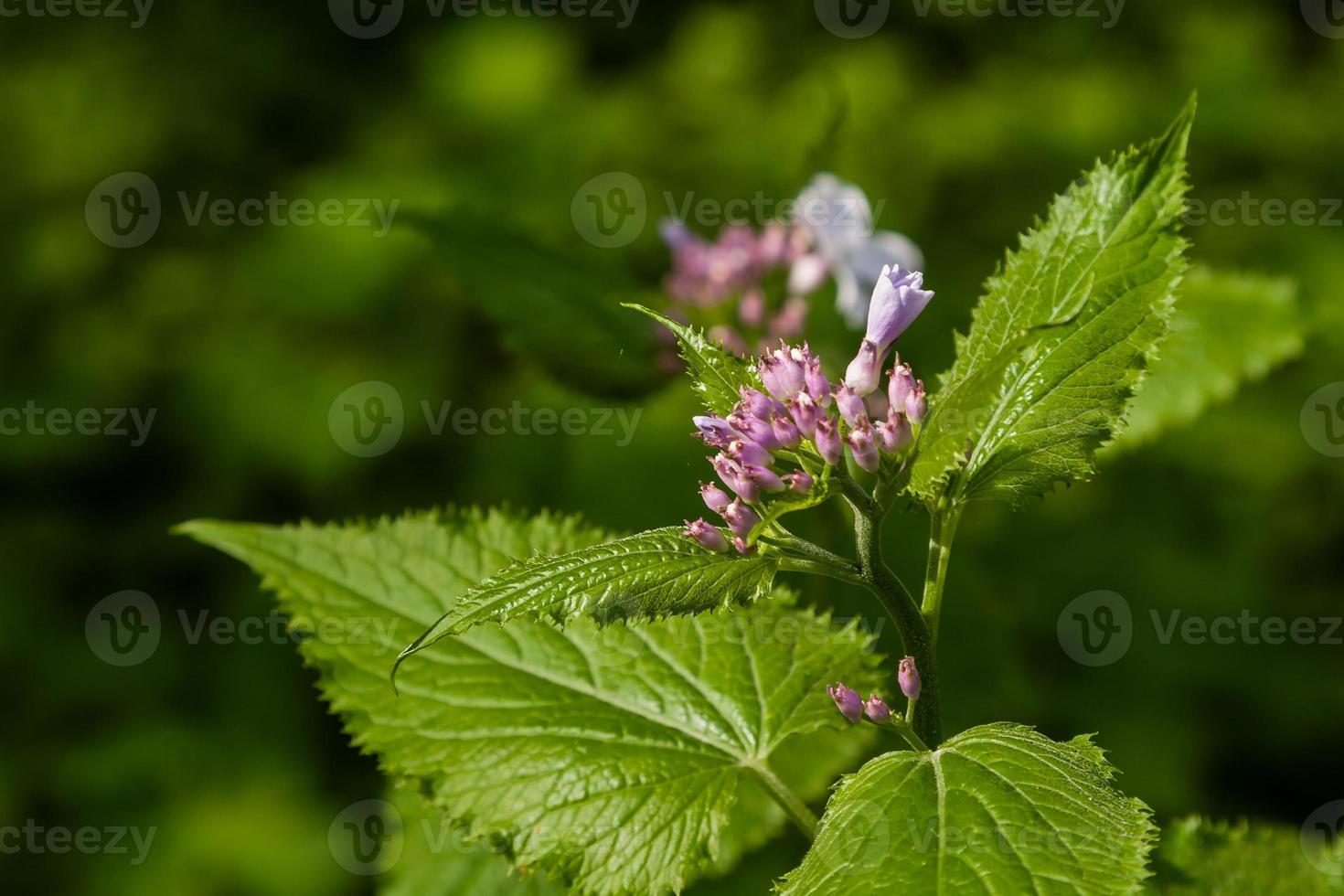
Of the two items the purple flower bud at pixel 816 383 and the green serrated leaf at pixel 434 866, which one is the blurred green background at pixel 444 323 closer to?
the green serrated leaf at pixel 434 866

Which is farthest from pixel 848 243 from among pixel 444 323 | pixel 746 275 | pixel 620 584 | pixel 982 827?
pixel 444 323

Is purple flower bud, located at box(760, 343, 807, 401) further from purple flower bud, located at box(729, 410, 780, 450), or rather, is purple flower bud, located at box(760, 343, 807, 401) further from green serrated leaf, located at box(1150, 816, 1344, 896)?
green serrated leaf, located at box(1150, 816, 1344, 896)

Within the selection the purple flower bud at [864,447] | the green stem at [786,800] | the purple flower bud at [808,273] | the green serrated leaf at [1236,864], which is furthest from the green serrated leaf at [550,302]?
the green serrated leaf at [1236,864]

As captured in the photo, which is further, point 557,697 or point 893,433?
point 557,697

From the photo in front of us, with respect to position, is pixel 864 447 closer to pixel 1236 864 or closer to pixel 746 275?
pixel 1236 864

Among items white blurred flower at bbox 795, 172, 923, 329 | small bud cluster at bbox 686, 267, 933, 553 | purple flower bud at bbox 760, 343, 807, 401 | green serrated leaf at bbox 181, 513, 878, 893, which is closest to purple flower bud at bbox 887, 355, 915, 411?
small bud cluster at bbox 686, 267, 933, 553
